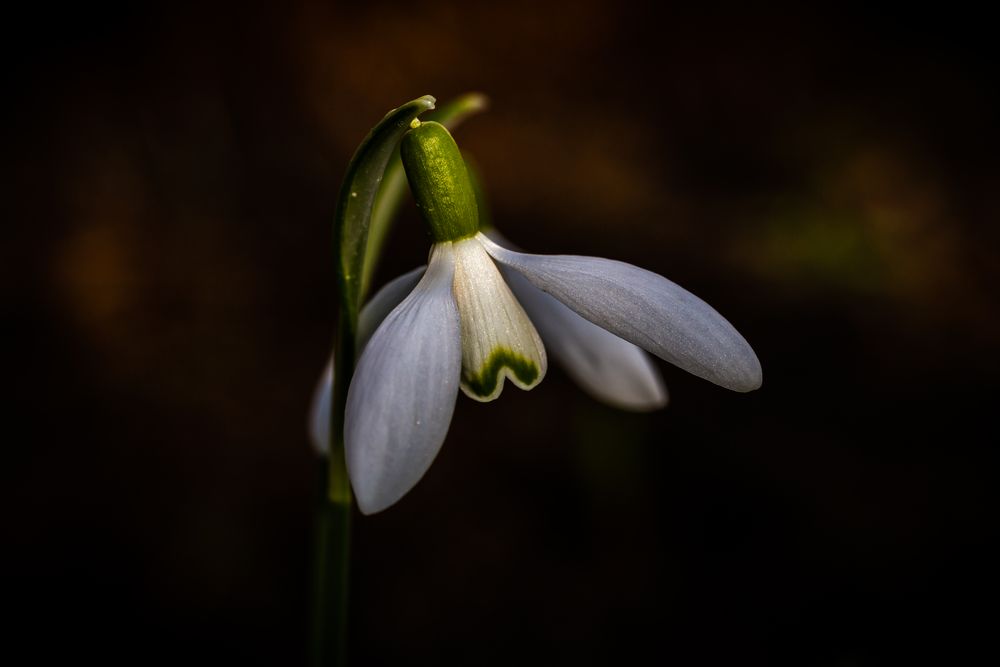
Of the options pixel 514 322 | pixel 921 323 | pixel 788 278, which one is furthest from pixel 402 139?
pixel 921 323

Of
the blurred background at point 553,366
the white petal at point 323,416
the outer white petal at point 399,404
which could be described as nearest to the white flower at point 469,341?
the outer white petal at point 399,404

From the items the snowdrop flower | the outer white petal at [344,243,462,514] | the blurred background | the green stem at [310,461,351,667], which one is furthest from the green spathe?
the blurred background

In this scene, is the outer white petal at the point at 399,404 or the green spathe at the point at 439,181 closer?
the outer white petal at the point at 399,404

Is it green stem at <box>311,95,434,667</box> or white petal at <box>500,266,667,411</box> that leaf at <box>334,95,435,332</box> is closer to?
green stem at <box>311,95,434,667</box>

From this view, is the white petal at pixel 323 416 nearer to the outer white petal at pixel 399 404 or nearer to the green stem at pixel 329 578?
the green stem at pixel 329 578

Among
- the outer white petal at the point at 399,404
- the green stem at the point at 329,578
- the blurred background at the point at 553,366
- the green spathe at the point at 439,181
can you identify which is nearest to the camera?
the outer white petal at the point at 399,404

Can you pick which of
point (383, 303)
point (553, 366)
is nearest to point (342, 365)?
point (383, 303)

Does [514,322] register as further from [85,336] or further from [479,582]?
[85,336]
